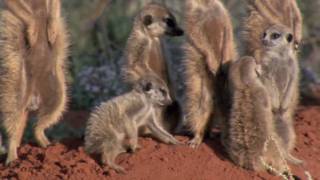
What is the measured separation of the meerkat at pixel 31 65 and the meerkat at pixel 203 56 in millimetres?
1162

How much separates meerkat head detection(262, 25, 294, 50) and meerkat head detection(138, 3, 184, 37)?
1.00 metres

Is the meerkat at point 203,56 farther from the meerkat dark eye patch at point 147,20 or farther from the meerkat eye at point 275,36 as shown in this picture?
the meerkat dark eye patch at point 147,20

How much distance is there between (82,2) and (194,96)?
7.86 m

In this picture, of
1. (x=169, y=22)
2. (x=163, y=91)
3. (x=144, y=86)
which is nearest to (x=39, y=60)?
(x=144, y=86)

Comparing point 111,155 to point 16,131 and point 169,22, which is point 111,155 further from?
point 169,22

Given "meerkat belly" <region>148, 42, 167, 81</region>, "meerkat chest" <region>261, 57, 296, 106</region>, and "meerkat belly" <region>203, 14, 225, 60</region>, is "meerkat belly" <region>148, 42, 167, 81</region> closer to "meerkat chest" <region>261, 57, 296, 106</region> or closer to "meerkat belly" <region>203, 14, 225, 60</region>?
"meerkat belly" <region>203, 14, 225, 60</region>

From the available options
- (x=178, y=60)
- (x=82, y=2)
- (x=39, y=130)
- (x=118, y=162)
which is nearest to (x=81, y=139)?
(x=39, y=130)

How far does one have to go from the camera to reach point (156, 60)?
29.7 ft

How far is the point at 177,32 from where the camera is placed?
922 centimetres

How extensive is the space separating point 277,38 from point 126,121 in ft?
5.44

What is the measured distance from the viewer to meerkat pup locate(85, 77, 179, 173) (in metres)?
7.52

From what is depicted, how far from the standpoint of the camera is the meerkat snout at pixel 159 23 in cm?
912

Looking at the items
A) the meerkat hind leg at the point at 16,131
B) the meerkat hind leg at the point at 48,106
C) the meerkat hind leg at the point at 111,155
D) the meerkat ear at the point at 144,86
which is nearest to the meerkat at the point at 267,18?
the meerkat ear at the point at 144,86

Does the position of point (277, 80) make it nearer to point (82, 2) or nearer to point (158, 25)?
point (158, 25)
